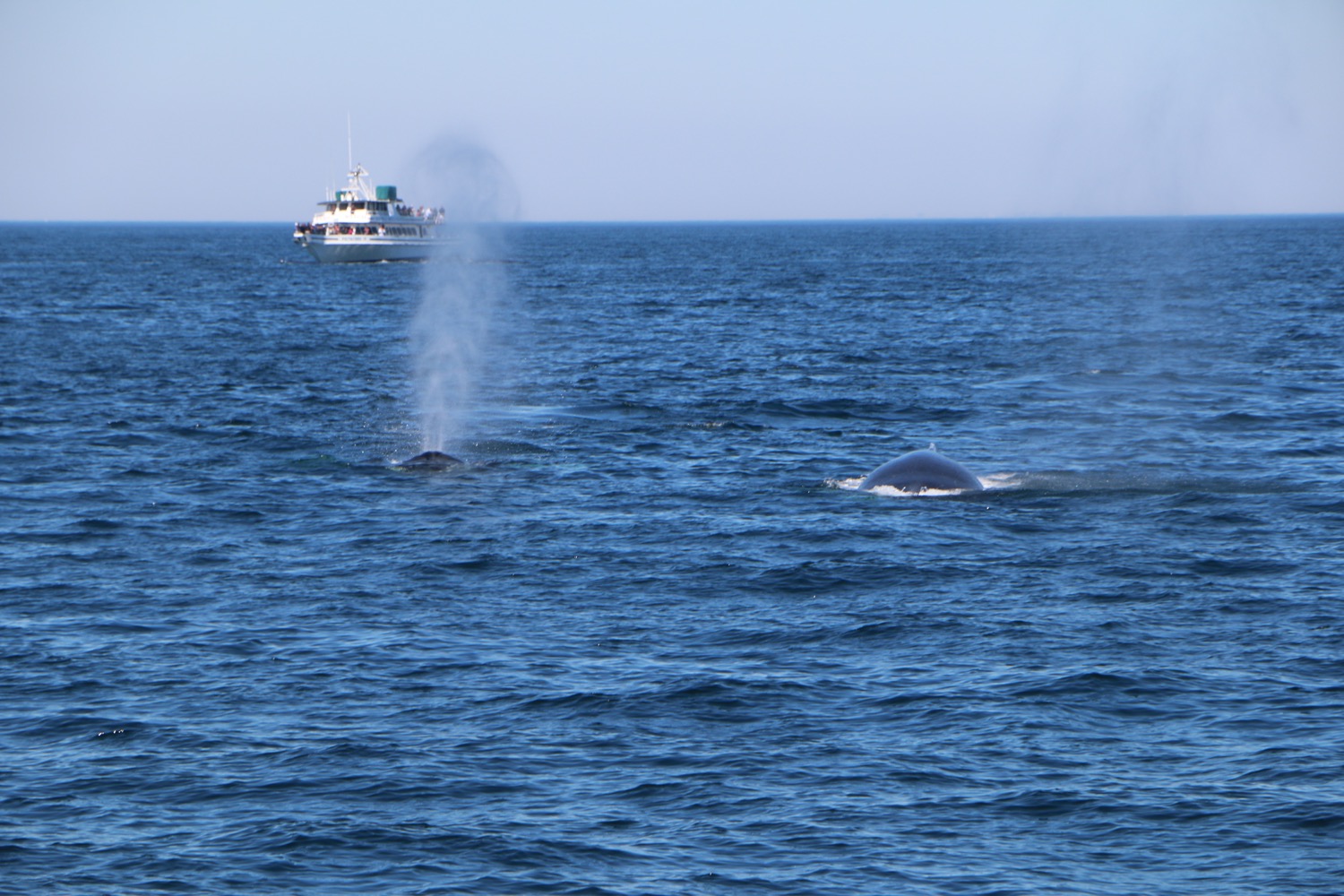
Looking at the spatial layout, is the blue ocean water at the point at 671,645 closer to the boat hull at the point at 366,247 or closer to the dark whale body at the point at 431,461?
the dark whale body at the point at 431,461

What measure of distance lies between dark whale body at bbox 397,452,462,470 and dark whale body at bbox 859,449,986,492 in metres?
11.1

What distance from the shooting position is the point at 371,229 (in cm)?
17588

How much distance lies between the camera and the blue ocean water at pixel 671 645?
18219mm

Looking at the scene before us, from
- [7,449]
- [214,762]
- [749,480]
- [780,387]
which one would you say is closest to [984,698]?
[214,762]

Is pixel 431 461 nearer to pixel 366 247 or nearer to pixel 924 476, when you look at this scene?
pixel 924 476

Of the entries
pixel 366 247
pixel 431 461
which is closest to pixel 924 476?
pixel 431 461

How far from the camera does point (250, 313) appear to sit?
368 feet

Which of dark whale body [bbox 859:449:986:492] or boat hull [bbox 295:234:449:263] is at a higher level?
boat hull [bbox 295:234:449:263]

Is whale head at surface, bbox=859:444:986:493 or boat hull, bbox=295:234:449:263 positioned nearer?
whale head at surface, bbox=859:444:986:493

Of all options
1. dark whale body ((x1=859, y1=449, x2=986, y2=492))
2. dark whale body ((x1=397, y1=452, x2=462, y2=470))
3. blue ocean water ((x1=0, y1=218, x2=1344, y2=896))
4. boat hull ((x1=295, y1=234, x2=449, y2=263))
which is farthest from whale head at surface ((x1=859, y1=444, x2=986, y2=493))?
boat hull ((x1=295, y1=234, x2=449, y2=263))

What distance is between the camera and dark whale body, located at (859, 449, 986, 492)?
38.9m

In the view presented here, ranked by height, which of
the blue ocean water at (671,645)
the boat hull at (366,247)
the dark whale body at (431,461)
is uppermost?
the boat hull at (366,247)

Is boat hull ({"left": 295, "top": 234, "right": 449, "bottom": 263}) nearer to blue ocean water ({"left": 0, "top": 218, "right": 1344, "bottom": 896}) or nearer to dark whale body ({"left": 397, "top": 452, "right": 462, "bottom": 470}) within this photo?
blue ocean water ({"left": 0, "top": 218, "right": 1344, "bottom": 896})

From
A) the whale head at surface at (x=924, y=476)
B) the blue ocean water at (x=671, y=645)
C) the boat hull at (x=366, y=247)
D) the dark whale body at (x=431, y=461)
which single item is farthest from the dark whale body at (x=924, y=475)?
the boat hull at (x=366, y=247)
